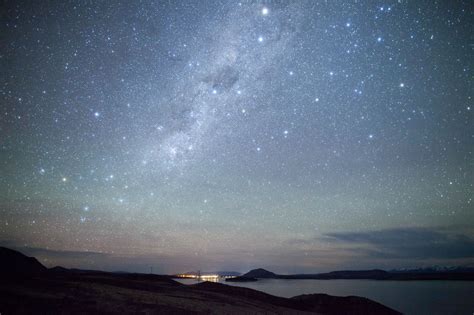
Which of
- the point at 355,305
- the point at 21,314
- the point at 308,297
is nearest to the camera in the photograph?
the point at 21,314

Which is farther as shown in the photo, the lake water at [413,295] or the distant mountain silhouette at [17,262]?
the lake water at [413,295]

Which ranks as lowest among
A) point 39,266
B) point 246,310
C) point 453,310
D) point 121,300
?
point 453,310

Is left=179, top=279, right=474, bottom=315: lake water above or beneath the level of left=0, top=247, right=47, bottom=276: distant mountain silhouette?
beneath

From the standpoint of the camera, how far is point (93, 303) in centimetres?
1359

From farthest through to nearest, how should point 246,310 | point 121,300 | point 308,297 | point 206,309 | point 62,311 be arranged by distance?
point 308,297 < point 246,310 < point 206,309 < point 121,300 < point 62,311

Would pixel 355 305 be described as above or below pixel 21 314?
below

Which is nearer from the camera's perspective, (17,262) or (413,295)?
(17,262)

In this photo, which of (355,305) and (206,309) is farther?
(355,305)

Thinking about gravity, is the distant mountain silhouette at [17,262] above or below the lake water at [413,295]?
above

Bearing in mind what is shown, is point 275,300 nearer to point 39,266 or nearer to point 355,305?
point 355,305

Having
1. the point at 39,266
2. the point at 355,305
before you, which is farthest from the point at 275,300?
the point at 39,266

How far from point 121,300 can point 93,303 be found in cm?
151

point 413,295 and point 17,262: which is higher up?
point 17,262

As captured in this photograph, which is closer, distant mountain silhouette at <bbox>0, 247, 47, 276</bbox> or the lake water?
distant mountain silhouette at <bbox>0, 247, 47, 276</bbox>
